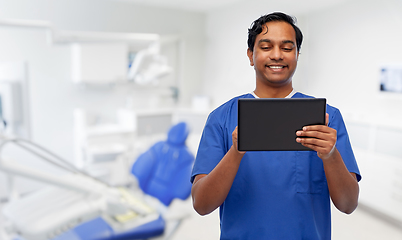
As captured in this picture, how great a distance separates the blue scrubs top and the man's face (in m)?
0.10

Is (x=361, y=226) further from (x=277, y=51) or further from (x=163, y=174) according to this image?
(x=163, y=174)

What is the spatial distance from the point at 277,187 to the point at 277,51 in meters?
0.29

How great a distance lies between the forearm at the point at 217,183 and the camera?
0.61 meters

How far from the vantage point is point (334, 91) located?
2.59 feet

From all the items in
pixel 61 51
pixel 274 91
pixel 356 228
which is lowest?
pixel 356 228

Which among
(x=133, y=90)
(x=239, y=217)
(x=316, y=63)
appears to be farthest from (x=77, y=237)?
(x=133, y=90)

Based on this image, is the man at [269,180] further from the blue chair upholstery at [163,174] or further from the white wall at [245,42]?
the blue chair upholstery at [163,174]

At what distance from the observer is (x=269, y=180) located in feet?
2.26

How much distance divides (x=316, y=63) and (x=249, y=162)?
35 cm

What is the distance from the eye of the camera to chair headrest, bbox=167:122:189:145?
2172mm

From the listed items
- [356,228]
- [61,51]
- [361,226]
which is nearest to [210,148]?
[356,228]

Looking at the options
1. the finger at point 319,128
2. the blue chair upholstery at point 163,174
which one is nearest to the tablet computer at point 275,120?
the finger at point 319,128

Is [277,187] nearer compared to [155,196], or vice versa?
[277,187]

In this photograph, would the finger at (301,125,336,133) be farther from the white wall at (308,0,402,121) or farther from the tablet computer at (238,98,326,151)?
the white wall at (308,0,402,121)
